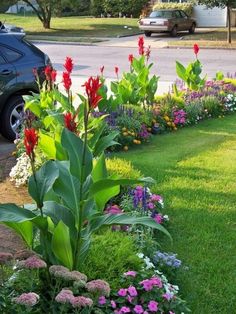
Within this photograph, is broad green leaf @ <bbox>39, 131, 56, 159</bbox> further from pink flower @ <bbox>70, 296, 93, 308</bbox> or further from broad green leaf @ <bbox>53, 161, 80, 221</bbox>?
pink flower @ <bbox>70, 296, 93, 308</bbox>

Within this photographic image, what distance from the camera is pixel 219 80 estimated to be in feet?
39.3

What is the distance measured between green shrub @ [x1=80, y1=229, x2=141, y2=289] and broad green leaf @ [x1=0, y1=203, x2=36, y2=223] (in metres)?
0.55

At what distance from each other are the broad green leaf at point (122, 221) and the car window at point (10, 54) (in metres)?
5.87

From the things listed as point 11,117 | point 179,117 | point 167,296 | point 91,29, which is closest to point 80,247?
point 167,296

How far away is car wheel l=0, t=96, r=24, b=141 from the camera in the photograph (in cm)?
895

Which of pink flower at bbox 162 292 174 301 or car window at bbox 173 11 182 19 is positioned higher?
car window at bbox 173 11 182 19

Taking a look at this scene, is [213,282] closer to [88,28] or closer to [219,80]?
[219,80]

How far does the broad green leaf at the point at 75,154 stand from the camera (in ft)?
11.8

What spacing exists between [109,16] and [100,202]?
4663cm

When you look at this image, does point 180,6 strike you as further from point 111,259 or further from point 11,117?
point 111,259

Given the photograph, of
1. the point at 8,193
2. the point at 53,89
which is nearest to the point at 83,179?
the point at 8,193

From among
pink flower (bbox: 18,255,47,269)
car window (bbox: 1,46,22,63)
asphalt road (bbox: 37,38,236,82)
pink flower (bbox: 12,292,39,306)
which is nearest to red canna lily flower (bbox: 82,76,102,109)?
pink flower (bbox: 18,255,47,269)

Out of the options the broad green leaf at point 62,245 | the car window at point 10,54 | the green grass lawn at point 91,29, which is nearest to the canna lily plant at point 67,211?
the broad green leaf at point 62,245

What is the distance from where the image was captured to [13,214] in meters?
3.36
